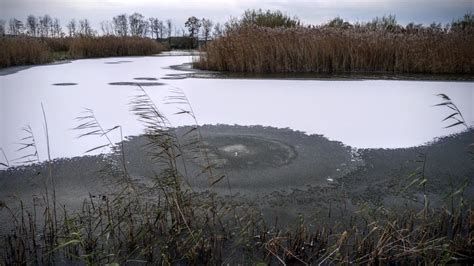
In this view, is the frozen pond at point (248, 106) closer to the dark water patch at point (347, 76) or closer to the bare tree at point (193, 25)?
the dark water patch at point (347, 76)

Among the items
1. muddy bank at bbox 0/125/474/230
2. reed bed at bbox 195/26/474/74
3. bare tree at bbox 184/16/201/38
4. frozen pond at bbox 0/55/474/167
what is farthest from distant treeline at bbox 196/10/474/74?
bare tree at bbox 184/16/201/38

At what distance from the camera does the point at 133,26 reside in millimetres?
44156

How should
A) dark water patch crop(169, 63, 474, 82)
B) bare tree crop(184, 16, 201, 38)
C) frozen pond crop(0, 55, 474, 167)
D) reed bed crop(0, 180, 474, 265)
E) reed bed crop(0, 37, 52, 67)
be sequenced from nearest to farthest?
reed bed crop(0, 180, 474, 265) < frozen pond crop(0, 55, 474, 167) < dark water patch crop(169, 63, 474, 82) < reed bed crop(0, 37, 52, 67) < bare tree crop(184, 16, 201, 38)

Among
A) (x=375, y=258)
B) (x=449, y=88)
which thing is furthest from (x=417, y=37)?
(x=375, y=258)

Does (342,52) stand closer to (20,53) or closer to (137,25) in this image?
(20,53)

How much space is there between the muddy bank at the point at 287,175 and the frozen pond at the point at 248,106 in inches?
13.5

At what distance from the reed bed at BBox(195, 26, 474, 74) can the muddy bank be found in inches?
256

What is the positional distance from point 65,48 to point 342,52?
590 inches

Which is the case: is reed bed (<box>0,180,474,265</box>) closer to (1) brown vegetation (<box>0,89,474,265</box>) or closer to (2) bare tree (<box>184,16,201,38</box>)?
(1) brown vegetation (<box>0,89,474,265</box>)

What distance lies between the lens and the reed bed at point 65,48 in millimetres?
11477

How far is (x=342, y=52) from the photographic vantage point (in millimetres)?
10344

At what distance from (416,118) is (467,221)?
3.14 metres

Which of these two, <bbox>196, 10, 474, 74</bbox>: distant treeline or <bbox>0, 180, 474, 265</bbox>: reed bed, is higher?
<bbox>196, 10, 474, 74</bbox>: distant treeline

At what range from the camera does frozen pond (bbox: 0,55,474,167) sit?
14.3 ft
